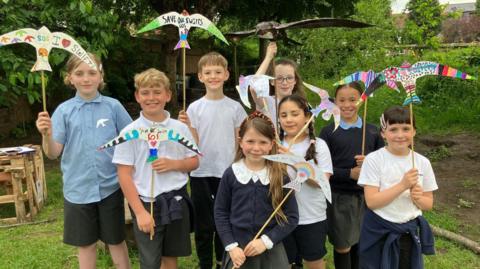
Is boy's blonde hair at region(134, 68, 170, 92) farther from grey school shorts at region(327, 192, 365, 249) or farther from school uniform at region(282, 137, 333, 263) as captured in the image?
grey school shorts at region(327, 192, 365, 249)

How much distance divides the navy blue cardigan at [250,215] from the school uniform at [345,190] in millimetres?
586

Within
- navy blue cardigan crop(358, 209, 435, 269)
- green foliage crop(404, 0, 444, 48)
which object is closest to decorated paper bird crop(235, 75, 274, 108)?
navy blue cardigan crop(358, 209, 435, 269)

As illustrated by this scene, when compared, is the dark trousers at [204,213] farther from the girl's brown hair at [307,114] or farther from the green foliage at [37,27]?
the green foliage at [37,27]

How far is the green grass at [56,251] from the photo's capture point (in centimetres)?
351

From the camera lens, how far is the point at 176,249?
2584mm

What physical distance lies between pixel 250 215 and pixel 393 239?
81cm

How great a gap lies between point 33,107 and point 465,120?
9106mm

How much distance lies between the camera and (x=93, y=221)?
2.66 metres

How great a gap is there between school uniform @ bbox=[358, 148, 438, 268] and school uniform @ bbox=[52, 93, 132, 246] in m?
1.56

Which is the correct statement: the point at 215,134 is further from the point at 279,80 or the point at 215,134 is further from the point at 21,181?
the point at 21,181

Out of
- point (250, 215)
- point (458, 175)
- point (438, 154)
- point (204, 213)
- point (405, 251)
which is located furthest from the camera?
point (438, 154)

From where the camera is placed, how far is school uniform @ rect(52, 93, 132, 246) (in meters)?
2.60

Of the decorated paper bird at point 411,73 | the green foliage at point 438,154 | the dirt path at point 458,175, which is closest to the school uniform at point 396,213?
the decorated paper bird at point 411,73

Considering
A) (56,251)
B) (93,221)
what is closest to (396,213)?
(93,221)
